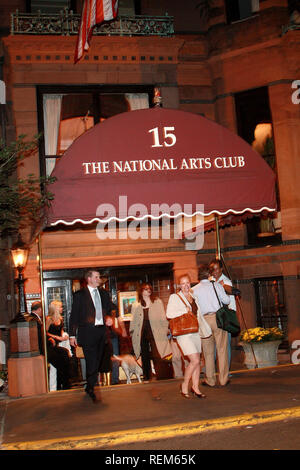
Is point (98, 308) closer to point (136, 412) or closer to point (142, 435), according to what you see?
point (136, 412)

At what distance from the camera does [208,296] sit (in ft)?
30.0

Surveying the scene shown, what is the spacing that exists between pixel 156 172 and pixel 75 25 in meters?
6.13

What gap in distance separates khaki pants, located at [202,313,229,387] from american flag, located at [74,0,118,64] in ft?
19.1

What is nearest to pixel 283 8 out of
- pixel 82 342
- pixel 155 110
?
pixel 155 110

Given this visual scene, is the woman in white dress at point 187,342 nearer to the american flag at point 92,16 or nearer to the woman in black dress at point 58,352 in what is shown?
the woman in black dress at point 58,352

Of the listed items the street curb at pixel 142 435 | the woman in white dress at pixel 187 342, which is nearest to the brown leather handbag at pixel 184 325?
the woman in white dress at pixel 187 342

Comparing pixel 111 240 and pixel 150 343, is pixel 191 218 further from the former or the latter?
pixel 150 343

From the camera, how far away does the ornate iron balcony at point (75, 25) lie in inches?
521

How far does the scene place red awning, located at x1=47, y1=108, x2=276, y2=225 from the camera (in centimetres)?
908

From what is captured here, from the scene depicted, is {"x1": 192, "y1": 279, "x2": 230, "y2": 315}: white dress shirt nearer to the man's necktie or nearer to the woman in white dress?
the woman in white dress

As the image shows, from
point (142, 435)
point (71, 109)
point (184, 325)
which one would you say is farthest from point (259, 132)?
point (142, 435)

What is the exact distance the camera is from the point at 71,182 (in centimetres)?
904
